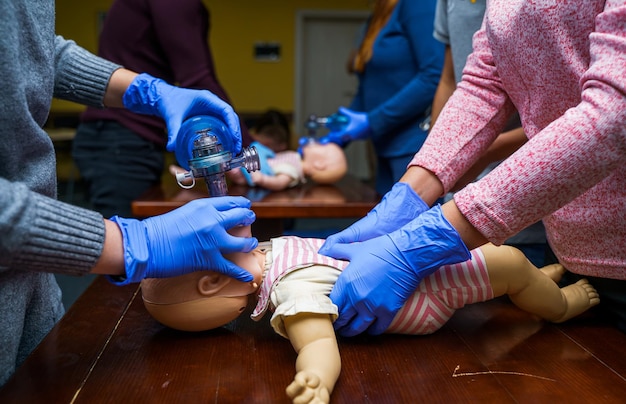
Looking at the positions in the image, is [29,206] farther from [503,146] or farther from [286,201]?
[286,201]

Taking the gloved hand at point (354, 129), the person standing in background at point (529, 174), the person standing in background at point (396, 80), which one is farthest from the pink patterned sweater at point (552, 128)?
the gloved hand at point (354, 129)

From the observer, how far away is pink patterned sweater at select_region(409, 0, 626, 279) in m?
0.77

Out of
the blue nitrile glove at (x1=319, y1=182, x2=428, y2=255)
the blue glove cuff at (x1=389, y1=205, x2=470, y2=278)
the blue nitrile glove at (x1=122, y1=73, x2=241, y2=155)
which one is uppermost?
the blue nitrile glove at (x1=122, y1=73, x2=241, y2=155)

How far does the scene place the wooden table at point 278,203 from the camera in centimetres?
181

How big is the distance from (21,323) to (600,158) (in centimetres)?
88

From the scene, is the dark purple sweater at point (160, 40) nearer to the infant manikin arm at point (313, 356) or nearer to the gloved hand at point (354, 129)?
the gloved hand at point (354, 129)

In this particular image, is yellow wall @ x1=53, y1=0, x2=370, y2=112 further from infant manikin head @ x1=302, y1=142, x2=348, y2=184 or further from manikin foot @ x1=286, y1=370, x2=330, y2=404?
manikin foot @ x1=286, y1=370, x2=330, y2=404

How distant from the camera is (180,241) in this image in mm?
826

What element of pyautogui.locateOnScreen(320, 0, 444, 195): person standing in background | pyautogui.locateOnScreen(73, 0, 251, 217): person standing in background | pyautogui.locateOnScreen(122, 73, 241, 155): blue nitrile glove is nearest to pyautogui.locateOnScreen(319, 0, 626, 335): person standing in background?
pyautogui.locateOnScreen(122, 73, 241, 155): blue nitrile glove

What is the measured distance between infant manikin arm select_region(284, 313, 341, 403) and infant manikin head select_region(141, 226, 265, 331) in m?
0.13

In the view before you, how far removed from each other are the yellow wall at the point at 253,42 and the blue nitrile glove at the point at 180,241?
6607 mm

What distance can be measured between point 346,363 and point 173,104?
2.03 ft

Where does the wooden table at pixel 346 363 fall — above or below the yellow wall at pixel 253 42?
above

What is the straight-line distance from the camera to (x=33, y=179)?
812 millimetres
